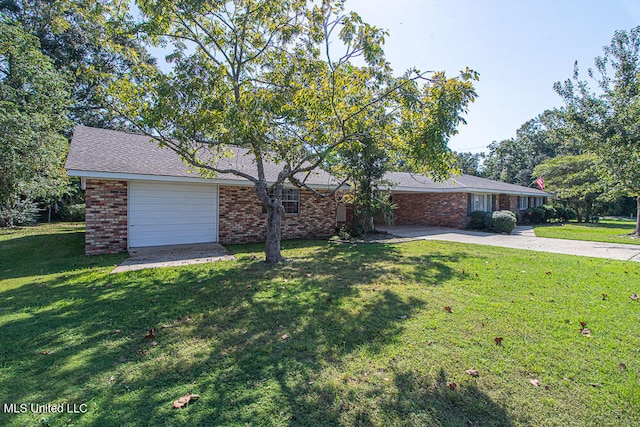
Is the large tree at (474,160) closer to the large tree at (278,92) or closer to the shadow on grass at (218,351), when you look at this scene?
the large tree at (278,92)

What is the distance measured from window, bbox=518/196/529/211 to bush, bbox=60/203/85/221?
30895 mm

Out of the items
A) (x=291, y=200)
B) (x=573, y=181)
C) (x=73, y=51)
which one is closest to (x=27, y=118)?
(x=291, y=200)

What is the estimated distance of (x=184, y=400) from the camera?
2.49 m

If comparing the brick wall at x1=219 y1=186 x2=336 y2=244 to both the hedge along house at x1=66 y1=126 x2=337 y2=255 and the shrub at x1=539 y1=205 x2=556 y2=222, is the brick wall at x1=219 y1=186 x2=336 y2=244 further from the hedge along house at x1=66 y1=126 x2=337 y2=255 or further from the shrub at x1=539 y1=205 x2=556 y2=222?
the shrub at x1=539 y1=205 x2=556 y2=222

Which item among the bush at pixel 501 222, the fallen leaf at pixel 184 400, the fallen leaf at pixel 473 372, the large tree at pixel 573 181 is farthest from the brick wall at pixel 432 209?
the fallen leaf at pixel 184 400

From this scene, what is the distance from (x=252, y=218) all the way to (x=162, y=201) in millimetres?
3082

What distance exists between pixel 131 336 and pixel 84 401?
1230mm

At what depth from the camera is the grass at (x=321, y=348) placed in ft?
7.96

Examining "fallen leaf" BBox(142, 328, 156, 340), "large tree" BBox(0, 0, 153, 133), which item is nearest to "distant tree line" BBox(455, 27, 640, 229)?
"fallen leaf" BBox(142, 328, 156, 340)

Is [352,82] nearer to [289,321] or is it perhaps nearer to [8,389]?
[289,321]

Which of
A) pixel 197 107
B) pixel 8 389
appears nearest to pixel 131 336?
pixel 8 389

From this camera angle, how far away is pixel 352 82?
664 cm

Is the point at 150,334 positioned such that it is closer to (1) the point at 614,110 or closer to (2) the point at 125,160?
(2) the point at 125,160

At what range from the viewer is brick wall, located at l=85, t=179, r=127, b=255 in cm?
873
